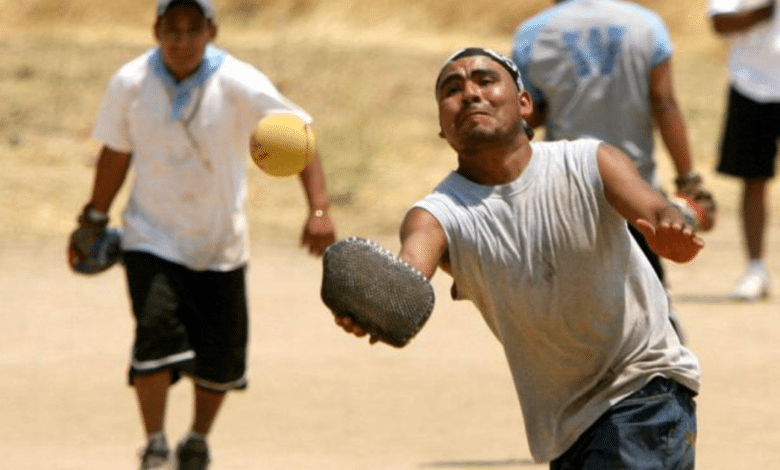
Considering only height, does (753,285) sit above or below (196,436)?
below

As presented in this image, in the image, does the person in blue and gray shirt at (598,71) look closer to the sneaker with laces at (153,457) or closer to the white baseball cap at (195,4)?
the white baseball cap at (195,4)

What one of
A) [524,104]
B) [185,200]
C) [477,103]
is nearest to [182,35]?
[185,200]

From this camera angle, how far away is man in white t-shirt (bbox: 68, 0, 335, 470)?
7.88 meters

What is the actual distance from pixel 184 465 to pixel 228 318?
60 cm

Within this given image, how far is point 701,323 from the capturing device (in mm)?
11336

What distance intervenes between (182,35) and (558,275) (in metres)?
3.01

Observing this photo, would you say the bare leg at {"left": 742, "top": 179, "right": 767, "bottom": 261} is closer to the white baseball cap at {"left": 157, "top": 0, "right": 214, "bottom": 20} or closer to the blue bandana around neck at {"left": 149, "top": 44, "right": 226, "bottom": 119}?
the blue bandana around neck at {"left": 149, "top": 44, "right": 226, "bottom": 119}

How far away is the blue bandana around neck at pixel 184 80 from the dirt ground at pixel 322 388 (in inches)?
58.3

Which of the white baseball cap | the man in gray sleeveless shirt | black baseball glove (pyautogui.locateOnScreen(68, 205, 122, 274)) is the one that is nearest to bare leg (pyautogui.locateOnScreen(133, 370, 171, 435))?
black baseball glove (pyautogui.locateOnScreen(68, 205, 122, 274))

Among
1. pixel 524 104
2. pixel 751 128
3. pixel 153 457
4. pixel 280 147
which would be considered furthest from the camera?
pixel 751 128

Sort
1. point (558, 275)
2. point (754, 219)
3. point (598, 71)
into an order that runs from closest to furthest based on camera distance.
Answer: point (558, 275)
point (598, 71)
point (754, 219)

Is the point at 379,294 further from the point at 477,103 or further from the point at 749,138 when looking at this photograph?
the point at 749,138

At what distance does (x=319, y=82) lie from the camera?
2077 cm

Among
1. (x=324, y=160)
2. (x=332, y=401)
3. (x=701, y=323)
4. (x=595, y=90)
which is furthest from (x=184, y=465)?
(x=324, y=160)
